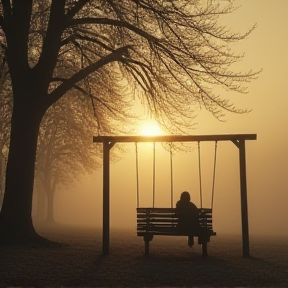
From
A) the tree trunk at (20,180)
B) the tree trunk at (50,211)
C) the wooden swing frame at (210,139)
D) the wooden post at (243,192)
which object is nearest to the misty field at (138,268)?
the wooden swing frame at (210,139)

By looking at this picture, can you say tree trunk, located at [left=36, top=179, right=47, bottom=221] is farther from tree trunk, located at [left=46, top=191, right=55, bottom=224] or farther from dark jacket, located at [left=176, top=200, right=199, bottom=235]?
dark jacket, located at [left=176, top=200, right=199, bottom=235]

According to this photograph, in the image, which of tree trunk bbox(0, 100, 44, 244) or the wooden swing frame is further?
tree trunk bbox(0, 100, 44, 244)

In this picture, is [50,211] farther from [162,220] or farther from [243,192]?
[243,192]

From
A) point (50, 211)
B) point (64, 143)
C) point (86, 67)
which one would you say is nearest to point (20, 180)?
point (86, 67)

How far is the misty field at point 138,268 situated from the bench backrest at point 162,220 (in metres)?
0.63

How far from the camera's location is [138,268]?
9.95 m

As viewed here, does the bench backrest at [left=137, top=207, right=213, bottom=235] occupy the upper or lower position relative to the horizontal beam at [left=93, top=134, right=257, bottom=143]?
lower

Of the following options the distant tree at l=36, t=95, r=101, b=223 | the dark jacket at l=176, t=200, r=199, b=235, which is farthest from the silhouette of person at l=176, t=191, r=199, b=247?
the distant tree at l=36, t=95, r=101, b=223

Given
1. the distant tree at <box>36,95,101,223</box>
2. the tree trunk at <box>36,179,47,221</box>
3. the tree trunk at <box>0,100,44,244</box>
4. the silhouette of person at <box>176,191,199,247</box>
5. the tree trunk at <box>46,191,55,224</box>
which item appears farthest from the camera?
the tree trunk at <box>36,179,47,221</box>

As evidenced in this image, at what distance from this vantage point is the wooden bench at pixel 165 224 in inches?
485

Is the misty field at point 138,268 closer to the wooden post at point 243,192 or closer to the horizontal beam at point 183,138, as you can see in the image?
the wooden post at point 243,192

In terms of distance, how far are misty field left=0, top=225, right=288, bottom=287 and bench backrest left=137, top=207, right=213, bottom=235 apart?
63 centimetres

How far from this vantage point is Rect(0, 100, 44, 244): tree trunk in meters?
14.5

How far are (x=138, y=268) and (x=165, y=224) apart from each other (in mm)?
2758
